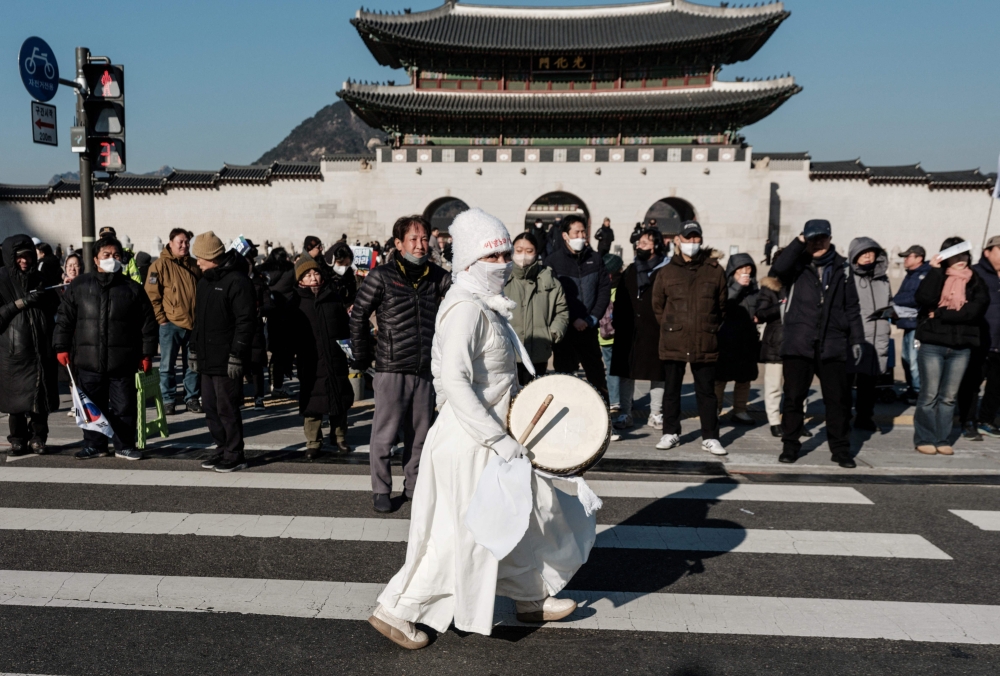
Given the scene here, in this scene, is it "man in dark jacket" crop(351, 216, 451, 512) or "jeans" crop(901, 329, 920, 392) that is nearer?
"man in dark jacket" crop(351, 216, 451, 512)

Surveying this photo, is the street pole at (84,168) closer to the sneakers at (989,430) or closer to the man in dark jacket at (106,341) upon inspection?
the man in dark jacket at (106,341)

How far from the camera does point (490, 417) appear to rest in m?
2.84

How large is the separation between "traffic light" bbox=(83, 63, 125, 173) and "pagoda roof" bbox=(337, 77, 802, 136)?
2291 cm

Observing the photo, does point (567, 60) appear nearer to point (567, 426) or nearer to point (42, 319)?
point (42, 319)

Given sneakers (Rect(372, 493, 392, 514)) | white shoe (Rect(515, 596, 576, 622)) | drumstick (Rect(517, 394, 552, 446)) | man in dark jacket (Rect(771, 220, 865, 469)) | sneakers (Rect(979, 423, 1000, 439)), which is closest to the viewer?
drumstick (Rect(517, 394, 552, 446))

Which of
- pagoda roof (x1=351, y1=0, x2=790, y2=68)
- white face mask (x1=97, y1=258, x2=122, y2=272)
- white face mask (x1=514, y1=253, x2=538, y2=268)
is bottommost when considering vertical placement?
white face mask (x1=97, y1=258, x2=122, y2=272)

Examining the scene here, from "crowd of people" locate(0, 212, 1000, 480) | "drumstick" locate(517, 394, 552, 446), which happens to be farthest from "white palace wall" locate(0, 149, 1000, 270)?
"drumstick" locate(517, 394, 552, 446)

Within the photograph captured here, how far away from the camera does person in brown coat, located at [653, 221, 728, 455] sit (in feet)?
20.5

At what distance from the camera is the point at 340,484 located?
537 centimetres

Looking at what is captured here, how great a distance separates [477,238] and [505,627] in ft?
5.69

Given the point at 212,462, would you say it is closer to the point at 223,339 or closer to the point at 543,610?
the point at 223,339

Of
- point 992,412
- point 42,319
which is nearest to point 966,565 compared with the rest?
point 992,412

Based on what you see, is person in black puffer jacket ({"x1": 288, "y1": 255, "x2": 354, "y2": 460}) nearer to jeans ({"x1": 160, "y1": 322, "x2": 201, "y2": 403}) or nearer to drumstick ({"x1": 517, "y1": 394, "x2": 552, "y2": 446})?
jeans ({"x1": 160, "y1": 322, "x2": 201, "y2": 403})

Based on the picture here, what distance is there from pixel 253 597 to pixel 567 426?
181cm
